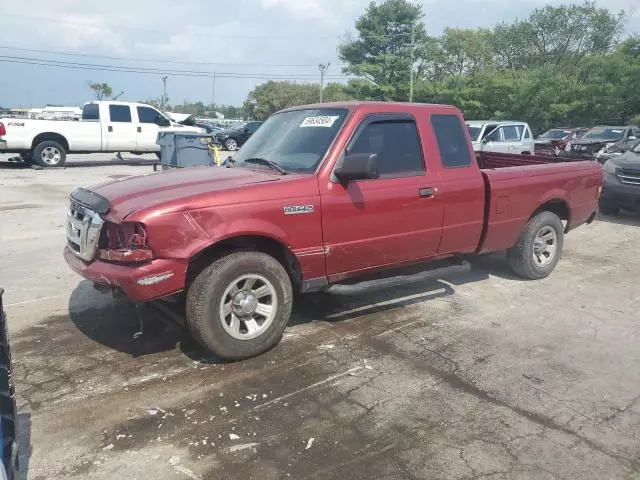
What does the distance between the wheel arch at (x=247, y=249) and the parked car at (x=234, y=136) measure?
24464 millimetres

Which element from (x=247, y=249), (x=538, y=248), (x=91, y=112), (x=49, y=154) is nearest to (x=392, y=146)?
(x=247, y=249)

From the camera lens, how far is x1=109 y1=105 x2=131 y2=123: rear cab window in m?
18.1

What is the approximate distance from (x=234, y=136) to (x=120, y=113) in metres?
11.2

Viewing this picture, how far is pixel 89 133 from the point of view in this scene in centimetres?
1748

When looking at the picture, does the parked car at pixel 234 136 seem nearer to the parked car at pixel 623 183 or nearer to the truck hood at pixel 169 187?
the parked car at pixel 623 183

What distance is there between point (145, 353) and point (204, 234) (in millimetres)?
1171

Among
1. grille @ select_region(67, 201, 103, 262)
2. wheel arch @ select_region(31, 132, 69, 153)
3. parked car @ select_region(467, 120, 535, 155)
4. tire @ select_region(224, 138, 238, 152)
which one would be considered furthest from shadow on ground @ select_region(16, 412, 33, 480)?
tire @ select_region(224, 138, 238, 152)

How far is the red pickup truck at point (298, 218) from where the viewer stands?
3.88 m

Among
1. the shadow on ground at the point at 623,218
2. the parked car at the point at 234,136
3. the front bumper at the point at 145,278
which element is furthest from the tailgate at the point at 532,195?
the parked car at the point at 234,136

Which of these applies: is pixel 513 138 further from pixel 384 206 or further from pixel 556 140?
pixel 384 206

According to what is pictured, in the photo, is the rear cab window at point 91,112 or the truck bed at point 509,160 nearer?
the truck bed at point 509,160

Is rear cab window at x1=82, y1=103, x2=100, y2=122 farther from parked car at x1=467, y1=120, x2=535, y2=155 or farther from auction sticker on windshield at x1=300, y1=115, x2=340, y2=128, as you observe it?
auction sticker on windshield at x1=300, y1=115, x2=340, y2=128

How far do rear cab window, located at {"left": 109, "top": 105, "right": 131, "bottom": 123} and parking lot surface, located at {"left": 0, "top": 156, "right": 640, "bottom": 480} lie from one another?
13.0 metres

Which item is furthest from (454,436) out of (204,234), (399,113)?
(399,113)
